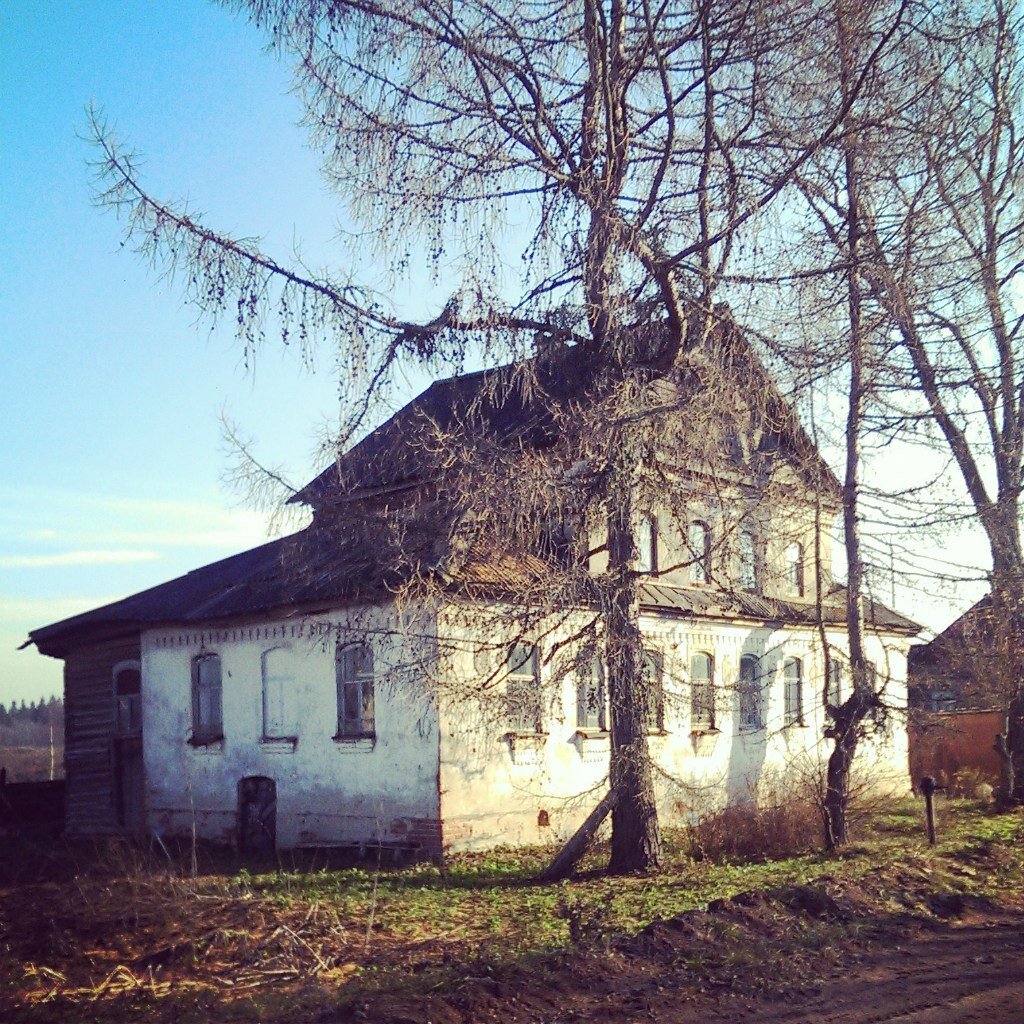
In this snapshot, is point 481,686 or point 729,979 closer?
point 729,979

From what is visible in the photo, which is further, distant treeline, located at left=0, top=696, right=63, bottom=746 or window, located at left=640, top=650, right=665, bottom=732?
distant treeline, located at left=0, top=696, right=63, bottom=746

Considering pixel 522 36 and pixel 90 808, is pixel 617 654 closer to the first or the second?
pixel 522 36

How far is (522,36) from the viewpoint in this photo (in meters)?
11.6

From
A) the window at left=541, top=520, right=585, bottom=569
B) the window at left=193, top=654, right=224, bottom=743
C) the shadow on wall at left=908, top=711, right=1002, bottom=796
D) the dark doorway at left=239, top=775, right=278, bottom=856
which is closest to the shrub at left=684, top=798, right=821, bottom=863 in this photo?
the window at left=541, top=520, right=585, bottom=569

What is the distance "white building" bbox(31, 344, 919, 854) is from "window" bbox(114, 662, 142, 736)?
48mm

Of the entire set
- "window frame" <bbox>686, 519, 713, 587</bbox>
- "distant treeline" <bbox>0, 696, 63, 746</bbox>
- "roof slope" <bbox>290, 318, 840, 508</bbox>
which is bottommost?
"distant treeline" <bbox>0, 696, 63, 746</bbox>

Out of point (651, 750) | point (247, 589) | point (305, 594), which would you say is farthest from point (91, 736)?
point (651, 750)

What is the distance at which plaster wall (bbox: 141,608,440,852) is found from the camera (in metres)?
16.0

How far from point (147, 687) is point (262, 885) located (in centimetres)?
874

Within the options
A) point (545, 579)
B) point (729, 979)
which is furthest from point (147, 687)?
point (729, 979)

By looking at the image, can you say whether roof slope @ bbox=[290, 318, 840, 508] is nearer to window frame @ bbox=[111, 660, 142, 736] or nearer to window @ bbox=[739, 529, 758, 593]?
window @ bbox=[739, 529, 758, 593]

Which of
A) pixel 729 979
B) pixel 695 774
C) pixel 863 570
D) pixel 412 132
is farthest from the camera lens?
pixel 695 774

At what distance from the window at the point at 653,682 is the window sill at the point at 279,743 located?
25.3 feet

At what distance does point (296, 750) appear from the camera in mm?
18016
